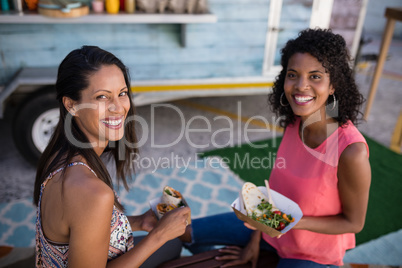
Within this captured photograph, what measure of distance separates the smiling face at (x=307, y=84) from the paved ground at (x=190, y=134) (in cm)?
208

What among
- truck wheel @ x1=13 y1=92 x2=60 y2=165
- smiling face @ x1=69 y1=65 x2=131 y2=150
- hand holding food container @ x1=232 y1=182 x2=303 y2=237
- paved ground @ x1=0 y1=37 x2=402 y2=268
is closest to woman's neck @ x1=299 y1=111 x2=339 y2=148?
hand holding food container @ x1=232 y1=182 x2=303 y2=237

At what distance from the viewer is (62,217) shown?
1.47 meters

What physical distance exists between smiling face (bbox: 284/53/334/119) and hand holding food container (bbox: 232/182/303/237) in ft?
1.76

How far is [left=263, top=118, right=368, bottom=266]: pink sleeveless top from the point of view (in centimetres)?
197

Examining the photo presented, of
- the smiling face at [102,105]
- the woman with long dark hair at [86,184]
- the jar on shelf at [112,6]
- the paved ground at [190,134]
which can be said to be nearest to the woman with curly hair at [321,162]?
the woman with long dark hair at [86,184]

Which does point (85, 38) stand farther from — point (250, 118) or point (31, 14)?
point (250, 118)

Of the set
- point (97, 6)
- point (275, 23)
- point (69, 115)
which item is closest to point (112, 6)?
point (97, 6)

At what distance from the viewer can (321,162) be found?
200 centimetres

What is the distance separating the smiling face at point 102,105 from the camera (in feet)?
5.75

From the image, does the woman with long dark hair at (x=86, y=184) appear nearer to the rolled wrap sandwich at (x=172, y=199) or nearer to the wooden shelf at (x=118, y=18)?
the rolled wrap sandwich at (x=172, y=199)

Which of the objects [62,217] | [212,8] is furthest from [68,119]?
[212,8]

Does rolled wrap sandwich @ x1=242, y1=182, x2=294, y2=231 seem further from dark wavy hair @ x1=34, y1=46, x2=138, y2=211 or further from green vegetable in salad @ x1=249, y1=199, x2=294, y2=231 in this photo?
dark wavy hair @ x1=34, y1=46, x2=138, y2=211

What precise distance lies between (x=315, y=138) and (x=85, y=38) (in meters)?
2.98

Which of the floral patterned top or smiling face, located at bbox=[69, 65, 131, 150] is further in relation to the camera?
smiling face, located at bbox=[69, 65, 131, 150]
